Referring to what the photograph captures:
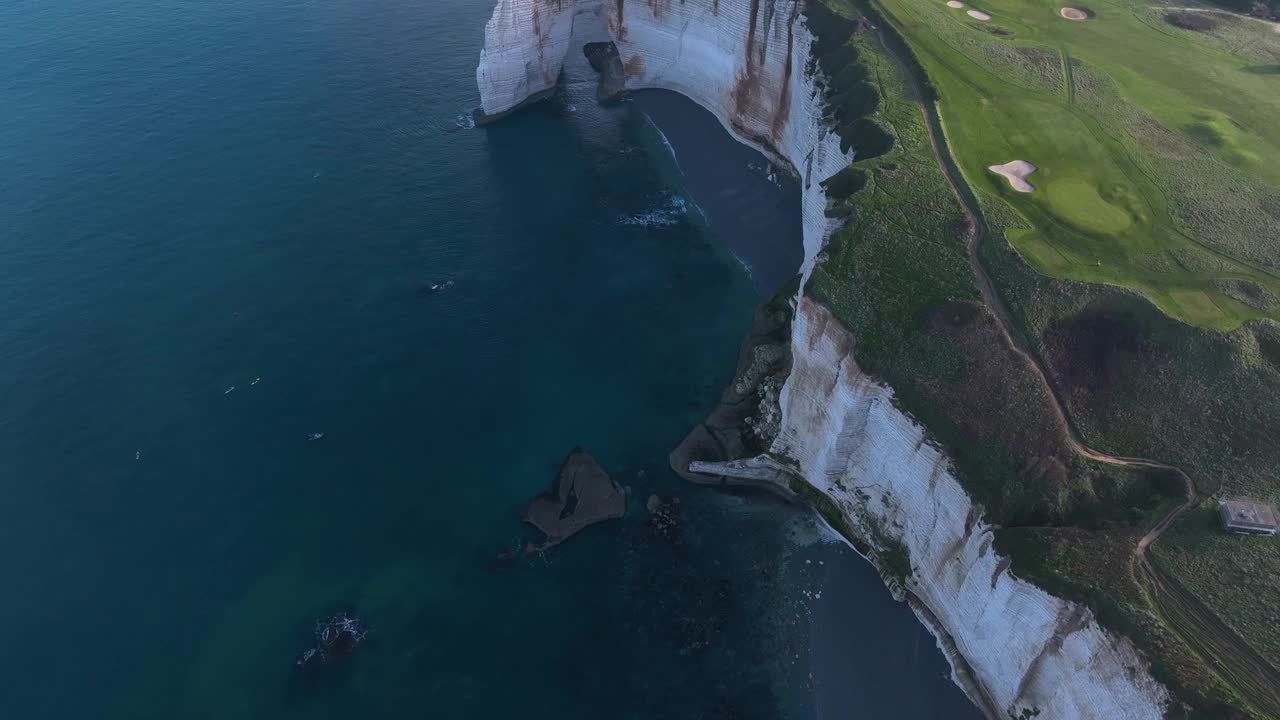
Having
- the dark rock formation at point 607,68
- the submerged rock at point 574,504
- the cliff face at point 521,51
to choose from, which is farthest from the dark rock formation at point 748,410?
the cliff face at point 521,51

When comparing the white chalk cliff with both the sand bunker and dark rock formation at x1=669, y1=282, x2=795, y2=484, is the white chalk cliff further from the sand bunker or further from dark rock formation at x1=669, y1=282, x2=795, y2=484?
the sand bunker

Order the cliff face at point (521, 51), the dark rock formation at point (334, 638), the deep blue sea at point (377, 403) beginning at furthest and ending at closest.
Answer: the cliff face at point (521, 51)
the dark rock formation at point (334, 638)
the deep blue sea at point (377, 403)

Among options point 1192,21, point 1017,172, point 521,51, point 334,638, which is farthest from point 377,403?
point 1192,21

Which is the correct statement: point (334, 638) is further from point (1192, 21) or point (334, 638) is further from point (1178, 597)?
point (1192, 21)

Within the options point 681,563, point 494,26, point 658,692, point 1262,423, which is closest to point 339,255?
point 494,26

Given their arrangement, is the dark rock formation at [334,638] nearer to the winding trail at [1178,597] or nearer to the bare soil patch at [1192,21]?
the winding trail at [1178,597]

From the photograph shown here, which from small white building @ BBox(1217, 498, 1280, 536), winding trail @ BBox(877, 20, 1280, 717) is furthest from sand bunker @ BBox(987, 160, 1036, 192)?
small white building @ BBox(1217, 498, 1280, 536)
